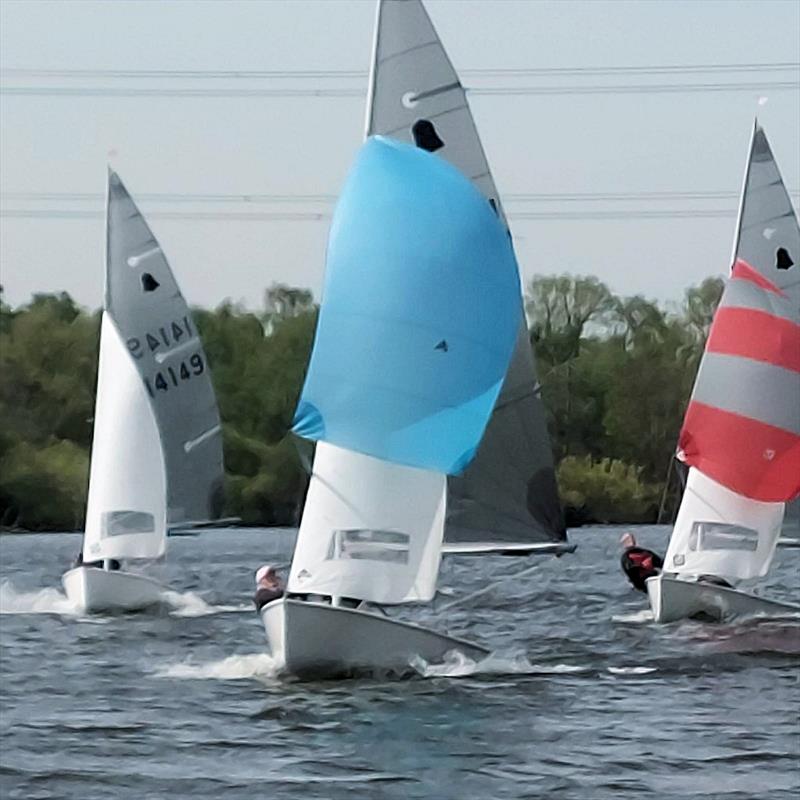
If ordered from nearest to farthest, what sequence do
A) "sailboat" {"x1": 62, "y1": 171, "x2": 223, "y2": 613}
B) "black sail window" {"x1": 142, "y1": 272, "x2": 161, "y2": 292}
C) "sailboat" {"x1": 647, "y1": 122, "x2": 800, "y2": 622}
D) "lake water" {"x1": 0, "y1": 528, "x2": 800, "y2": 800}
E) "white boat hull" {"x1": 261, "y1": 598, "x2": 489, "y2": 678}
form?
"lake water" {"x1": 0, "y1": 528, "x2": 800, "y2": 800} → "white boat hull" {"x1": 261, "y1": 598, "x2": 489, "y2": 678} → "sailboat" {"x1": 647, "y1": 122, "x2": 800, "y2": 622} → "sailboat" {"x1": 62, "y1": 171, "x2": 223, "y2": 613} → "black sail window" {"x1": 142, "y1": 272, "x2": 161, "y2": 292}

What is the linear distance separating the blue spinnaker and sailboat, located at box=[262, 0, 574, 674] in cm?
26

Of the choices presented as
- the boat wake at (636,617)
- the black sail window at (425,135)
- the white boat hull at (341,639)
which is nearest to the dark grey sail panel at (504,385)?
the black sail window at (425,135)

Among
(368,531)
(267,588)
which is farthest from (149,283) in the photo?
(368,531)

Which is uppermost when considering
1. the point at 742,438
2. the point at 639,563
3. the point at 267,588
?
the point at 742,438

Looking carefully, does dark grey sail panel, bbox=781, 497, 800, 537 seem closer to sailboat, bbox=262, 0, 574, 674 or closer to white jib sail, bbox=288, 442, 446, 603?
sailboat, bbox=262, 0, 574, 674

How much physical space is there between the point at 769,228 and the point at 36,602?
1524cm

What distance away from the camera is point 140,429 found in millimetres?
39625

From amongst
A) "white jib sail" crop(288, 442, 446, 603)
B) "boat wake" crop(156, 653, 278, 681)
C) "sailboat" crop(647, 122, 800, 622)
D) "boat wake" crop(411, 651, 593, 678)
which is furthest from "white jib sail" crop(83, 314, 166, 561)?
"white jib sail" crop(288, 442, 446, 603)

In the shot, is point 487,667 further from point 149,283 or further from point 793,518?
point 149,283

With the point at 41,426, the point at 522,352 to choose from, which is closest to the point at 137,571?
the point at 522,352

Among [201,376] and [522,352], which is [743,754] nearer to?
[522,352]

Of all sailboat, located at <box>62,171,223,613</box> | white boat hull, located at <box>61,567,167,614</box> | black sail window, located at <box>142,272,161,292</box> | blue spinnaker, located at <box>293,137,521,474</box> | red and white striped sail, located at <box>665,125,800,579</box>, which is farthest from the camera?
black sail window, located at <box>142,272,161,292</box>

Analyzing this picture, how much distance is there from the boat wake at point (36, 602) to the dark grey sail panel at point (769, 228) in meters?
12.3

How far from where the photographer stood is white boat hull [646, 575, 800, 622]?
33.0 metres
